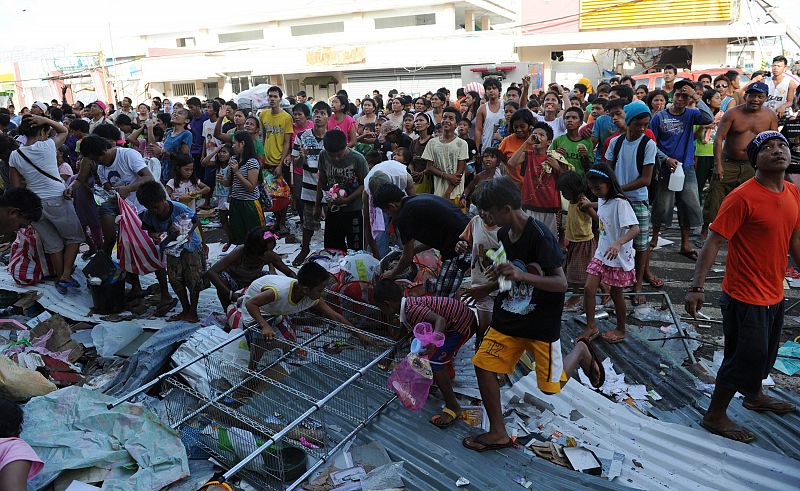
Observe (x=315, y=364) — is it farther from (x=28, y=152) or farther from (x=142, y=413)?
(x=28, y=152)

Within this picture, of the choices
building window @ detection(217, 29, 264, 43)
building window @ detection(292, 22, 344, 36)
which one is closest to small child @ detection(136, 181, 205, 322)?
building window @ detection(292, 22, 344, 36)

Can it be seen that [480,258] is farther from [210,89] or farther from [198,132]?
[210,89]

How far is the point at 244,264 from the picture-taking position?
17.7 feet

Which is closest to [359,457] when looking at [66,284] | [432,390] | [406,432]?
[406,432]

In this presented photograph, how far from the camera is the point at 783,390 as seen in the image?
384cm

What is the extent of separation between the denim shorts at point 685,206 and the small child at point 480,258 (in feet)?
10.6

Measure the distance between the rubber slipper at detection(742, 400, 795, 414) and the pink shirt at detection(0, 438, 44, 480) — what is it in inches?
159

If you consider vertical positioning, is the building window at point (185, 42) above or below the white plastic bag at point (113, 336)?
above

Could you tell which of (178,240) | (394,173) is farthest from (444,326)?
(178,240)

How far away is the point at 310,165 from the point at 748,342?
516 centimetres

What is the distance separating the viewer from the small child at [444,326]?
3.75m

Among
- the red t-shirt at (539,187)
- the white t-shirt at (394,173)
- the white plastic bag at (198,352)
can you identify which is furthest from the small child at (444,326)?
the red t-shirt at (539,187)

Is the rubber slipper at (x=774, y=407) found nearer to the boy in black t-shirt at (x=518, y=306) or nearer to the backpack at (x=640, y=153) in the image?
the boy in black t-shirt at (x=518, y=306)

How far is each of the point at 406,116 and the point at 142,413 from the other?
6.43 metres
